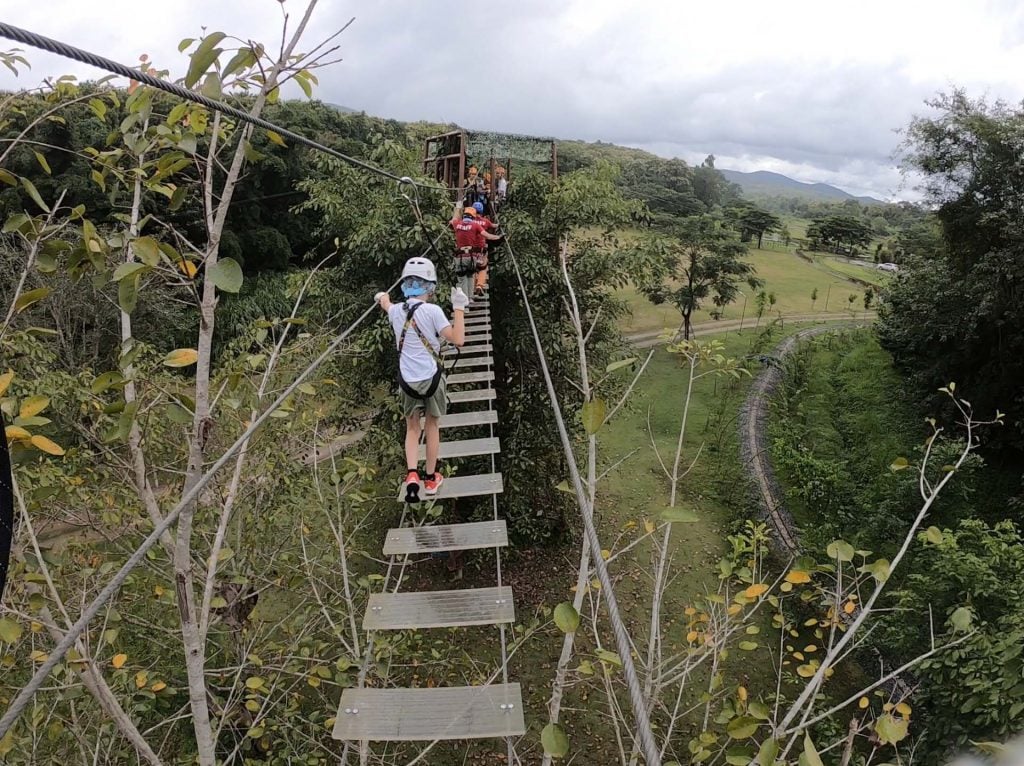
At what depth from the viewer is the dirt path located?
21.5 m

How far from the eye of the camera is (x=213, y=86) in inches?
59.2

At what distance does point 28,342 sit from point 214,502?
1946 millimetres

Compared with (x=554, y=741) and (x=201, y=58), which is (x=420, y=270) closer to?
(x=201, y=58)

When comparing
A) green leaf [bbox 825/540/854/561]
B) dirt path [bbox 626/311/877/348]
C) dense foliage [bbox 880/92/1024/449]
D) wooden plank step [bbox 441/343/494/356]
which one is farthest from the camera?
dirt path [bbox 626/311/877/348]

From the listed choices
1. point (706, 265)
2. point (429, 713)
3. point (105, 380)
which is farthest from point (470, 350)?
point (706, 265)

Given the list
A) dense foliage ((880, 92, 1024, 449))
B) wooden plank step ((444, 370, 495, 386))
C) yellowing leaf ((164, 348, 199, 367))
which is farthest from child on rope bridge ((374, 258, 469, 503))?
dense foliage ((880, 92, 1024, 449))

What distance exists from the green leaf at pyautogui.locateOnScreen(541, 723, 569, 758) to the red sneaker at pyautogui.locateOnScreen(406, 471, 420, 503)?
2239mm

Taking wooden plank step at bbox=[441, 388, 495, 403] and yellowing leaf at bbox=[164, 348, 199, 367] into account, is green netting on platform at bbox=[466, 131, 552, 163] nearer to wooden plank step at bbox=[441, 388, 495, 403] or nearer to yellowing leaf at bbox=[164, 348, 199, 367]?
wooden plank step at bbox=[441, 388, 495, 403]

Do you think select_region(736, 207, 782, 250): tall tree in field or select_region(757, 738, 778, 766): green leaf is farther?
select_region(736, 207, 782, 250): tall tree in field

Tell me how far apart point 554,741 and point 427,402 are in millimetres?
2471

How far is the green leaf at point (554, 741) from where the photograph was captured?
1.23 metres

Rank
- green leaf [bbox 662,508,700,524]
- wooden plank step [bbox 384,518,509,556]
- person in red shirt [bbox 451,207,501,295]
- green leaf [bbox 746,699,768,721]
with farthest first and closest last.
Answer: person in red shirt [bbox 451,207,501,295], wooden plank step [bbox 384,518,509,556], green leaf [bbox 746,699,768,721], green leaf [bbox 662,508,700,524]

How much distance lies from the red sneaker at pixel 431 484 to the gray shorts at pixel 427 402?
1.19ft

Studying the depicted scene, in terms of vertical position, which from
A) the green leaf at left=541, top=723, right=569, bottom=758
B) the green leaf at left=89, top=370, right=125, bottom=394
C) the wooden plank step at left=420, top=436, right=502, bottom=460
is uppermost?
the green leaf at left=89, top=370, right=125, bottom=394
